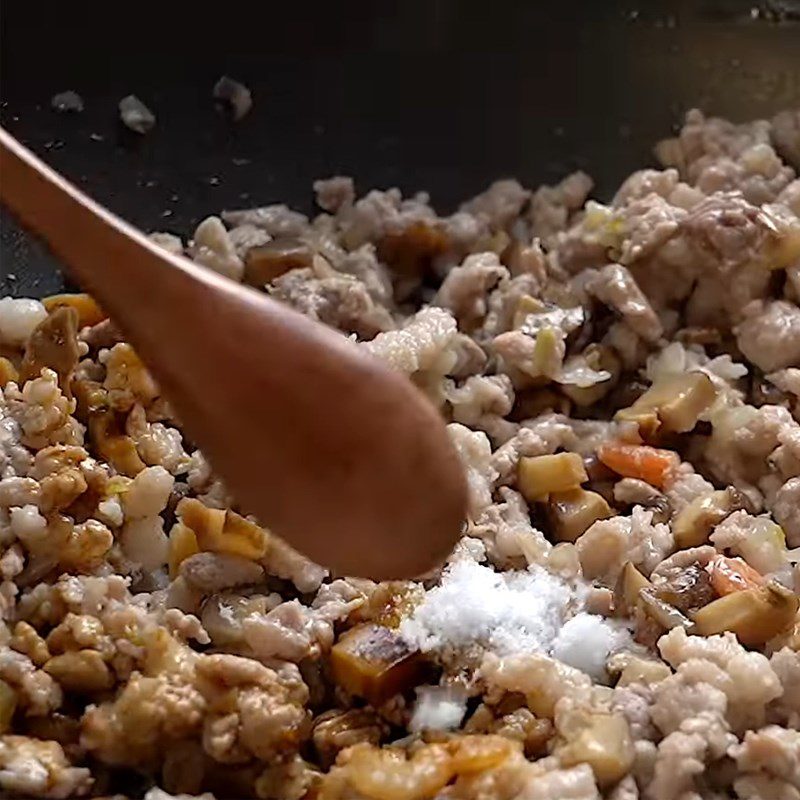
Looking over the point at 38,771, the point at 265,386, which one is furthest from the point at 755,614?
the point at 38,771

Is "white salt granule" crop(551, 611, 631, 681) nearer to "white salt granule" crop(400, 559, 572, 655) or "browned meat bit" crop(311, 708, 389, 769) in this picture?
"white salt granule" crop(400, 559, 572, 655)

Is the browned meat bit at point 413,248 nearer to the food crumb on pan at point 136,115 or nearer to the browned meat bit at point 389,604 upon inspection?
the food crumb on pan at point 136,115

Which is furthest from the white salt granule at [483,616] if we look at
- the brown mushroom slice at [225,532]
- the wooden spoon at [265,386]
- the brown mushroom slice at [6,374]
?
the brown mushroom slice at [6,374]

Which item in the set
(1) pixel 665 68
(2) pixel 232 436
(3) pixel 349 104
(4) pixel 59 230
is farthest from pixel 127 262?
(1) pixel 665 68

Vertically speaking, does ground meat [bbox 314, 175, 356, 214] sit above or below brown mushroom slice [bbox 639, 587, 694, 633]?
above

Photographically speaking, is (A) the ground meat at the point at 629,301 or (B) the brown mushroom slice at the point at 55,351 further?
(A) the ground meat at the point at 629,301

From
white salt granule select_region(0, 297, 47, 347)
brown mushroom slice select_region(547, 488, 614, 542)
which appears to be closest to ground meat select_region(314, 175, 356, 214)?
white salt granule select_region(0, 297, 47, 347)

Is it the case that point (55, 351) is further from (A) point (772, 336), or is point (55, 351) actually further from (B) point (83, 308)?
(A) point (772, 336)
